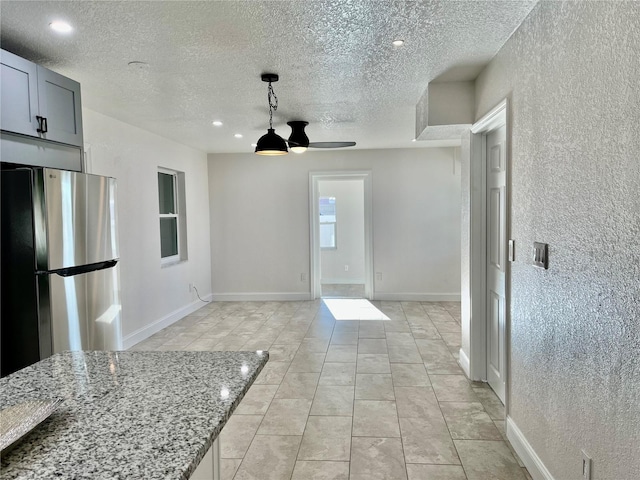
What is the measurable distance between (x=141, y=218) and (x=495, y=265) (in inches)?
143

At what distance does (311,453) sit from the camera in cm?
234

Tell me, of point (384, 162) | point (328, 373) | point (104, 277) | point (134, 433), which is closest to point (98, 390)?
point (134, 433)

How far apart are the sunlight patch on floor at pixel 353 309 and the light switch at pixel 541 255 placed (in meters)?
3.49

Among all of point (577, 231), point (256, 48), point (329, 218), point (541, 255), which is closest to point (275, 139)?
point (256, 48)

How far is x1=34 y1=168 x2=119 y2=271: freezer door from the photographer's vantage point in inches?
88.1

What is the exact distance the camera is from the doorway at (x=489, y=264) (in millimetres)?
2889

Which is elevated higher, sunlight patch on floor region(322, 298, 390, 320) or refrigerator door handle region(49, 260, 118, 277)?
refrigerator door handle region(49, 260, 118, 277)

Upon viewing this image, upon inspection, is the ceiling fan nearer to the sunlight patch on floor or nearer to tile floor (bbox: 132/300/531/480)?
tile floor (bbox: 132/300/531/480)

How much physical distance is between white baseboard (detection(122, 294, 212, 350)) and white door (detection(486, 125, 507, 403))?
3460mm

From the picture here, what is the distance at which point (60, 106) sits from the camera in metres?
2.49

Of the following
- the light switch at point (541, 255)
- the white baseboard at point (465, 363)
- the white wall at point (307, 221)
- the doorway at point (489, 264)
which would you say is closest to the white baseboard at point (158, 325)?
the white wall at point (307, 221)

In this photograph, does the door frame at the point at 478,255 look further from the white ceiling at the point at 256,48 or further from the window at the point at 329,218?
the window at the point at 329,218

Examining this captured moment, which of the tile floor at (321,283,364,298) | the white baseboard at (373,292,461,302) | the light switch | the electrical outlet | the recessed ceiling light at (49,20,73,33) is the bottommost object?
the tile floor at (321,283,364,298)

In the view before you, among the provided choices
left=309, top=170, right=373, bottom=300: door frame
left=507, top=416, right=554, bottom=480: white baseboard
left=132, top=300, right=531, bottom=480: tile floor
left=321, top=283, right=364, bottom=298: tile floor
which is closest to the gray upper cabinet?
left=132, top=300, right=531, bottom=480: tile floor
